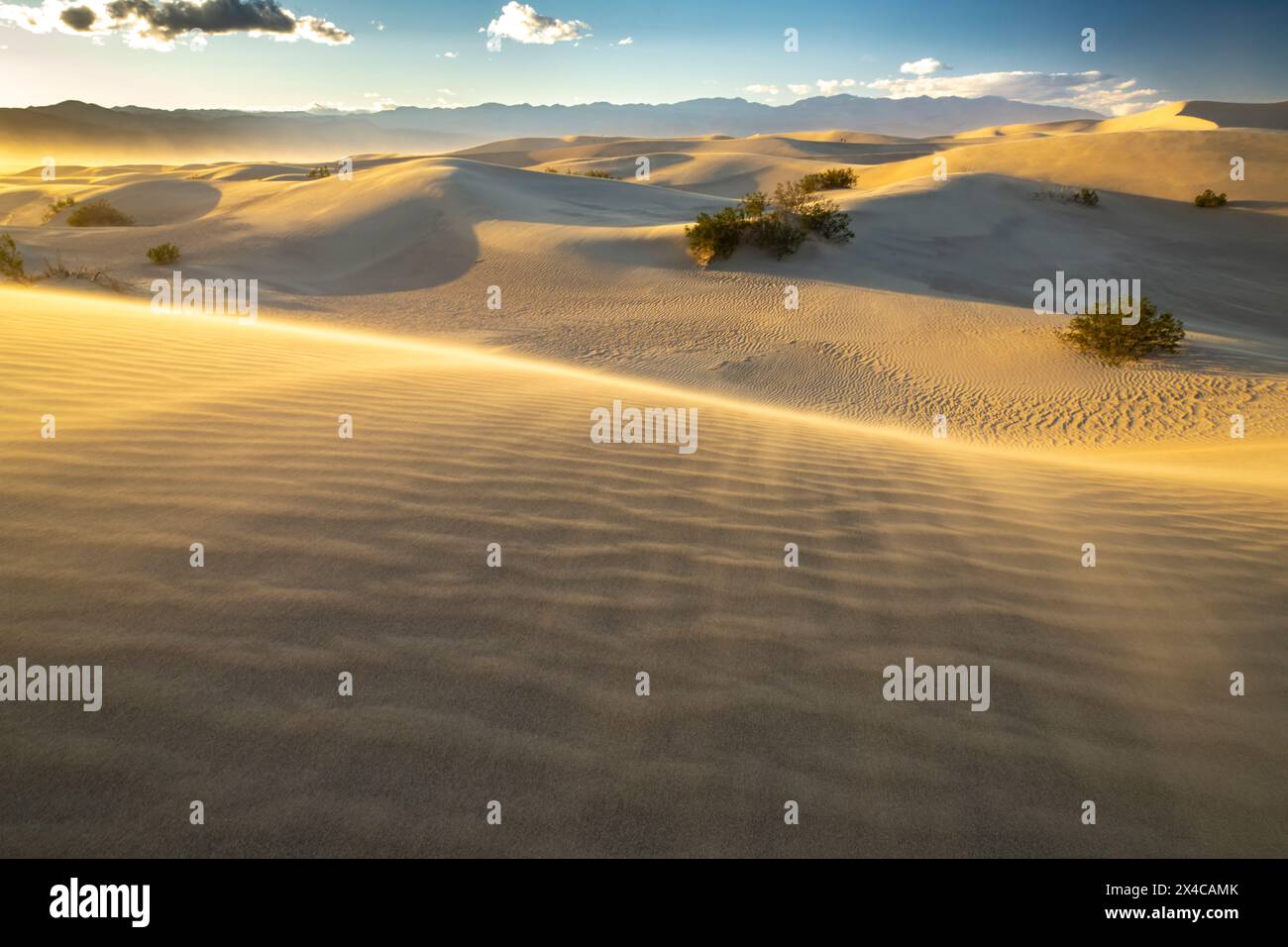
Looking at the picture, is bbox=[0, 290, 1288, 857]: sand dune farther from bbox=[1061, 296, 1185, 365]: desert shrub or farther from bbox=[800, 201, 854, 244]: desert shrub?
bbox=[800, 201, 854, 244]: desert shrub

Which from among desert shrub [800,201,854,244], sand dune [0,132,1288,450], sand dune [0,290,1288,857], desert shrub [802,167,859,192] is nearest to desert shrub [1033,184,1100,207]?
sand dune [0,132,1288,450]

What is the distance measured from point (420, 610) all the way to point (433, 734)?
667 millimetres

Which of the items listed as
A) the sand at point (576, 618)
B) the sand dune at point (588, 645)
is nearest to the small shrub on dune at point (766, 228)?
the sand at point (576, 618)

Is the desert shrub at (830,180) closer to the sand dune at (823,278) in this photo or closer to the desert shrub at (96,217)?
the sand dune at (823,278)

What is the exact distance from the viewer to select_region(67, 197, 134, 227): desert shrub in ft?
78.1

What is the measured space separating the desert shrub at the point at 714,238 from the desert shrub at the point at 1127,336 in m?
7.82

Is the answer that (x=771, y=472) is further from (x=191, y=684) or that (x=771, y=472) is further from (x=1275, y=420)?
(x=1275, y=420)

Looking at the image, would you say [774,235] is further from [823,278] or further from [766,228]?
[823,278]

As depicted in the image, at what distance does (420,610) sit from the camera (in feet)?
8.82

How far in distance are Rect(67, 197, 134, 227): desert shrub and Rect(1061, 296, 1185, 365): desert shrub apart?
3057cm

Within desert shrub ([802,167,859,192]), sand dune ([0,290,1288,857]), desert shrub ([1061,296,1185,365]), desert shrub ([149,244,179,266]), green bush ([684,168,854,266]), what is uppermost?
desert shrub ([802,167,859,192])

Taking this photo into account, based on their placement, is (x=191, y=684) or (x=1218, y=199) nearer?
(x=191, y=684)

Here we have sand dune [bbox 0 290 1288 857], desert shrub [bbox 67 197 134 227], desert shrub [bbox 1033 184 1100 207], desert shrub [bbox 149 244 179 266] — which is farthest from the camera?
desert shrub [bbox 67 197 134 227]
